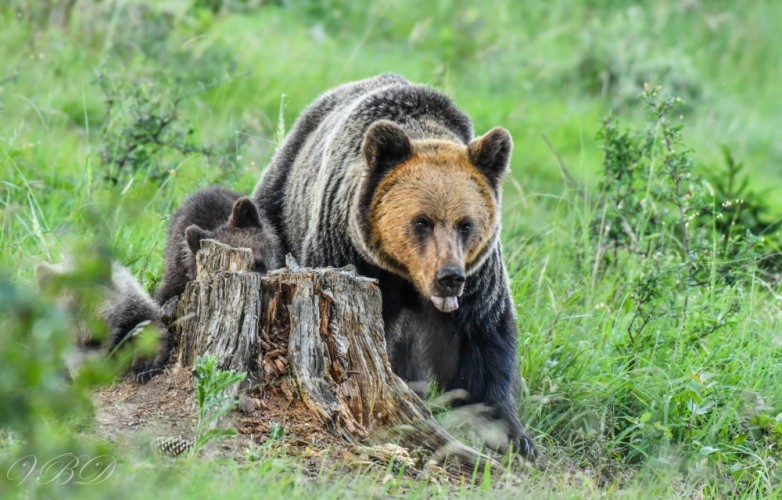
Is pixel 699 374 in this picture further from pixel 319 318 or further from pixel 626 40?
pixel 626 40

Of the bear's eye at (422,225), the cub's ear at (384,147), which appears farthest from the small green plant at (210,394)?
the cub's ear at (384,147)

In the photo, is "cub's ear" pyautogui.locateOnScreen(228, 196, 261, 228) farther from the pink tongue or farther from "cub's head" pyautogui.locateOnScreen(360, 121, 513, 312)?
the pink tongue

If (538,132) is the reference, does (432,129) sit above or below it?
above

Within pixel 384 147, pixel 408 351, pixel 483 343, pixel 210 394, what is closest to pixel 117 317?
pixel 210 394

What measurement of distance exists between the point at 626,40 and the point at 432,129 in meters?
9.70

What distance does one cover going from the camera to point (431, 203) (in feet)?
17.8

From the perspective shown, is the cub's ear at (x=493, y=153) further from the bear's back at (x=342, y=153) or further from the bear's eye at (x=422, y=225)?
the bear's eye at (x=422, y=225)

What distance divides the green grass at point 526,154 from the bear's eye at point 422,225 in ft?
4.31

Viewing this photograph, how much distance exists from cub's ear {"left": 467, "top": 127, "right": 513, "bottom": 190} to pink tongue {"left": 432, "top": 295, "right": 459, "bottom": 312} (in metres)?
0.80

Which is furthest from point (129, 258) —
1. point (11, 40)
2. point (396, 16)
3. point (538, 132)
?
point (396, 16)

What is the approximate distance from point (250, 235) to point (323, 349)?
6.37 ft

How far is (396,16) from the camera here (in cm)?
1522

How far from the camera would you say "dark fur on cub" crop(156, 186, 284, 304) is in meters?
6.29

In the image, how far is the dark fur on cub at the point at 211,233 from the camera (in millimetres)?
6293
